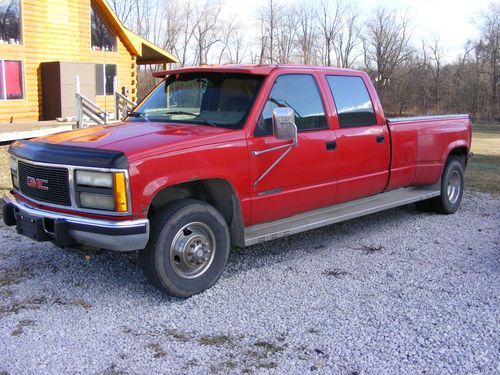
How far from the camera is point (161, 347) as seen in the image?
12.2ft

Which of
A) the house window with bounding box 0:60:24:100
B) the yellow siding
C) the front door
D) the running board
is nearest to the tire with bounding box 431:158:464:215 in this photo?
the running board

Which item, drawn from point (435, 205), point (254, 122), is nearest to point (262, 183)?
point (254, 122)

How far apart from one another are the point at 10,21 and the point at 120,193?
50.1ft

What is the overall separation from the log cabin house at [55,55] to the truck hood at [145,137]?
13.6m

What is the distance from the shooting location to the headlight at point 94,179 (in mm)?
4051

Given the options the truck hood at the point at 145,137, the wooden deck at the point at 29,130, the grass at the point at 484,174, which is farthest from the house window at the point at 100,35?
the truck hood at the point at 145,137

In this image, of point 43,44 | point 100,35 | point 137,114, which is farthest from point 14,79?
point 137,114

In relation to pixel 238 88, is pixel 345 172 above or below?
below

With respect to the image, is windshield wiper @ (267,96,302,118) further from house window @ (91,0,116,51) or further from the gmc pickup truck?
house window @ (91,0,116,51)

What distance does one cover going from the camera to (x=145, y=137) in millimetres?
4500

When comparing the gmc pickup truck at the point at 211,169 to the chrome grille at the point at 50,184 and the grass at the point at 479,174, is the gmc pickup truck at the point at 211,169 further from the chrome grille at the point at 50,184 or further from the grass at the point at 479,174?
the grass at the point at 479,174

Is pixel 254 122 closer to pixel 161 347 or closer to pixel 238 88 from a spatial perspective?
pixel 238 88

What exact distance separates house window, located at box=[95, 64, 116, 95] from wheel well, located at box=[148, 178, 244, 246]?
16.9m

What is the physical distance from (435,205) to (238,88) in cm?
390
